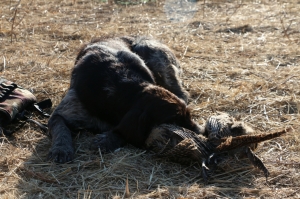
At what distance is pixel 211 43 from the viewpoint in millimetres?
8945

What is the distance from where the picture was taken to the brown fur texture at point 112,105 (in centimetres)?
453

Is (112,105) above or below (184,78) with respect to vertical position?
above

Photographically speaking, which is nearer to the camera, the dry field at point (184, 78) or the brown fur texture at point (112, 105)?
the dry field at point (184, 78)

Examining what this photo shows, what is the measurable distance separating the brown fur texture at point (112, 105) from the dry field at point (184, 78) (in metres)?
0.16

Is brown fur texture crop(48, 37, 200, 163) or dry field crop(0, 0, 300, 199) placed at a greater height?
brown fur texture crop(48, 37, 200, 163)

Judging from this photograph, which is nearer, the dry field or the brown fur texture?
the dry field

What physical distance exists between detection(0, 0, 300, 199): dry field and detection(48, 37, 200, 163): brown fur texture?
0.51 feet

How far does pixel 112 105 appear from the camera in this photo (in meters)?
4.94

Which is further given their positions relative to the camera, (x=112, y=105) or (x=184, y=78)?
(x=184, y=78)

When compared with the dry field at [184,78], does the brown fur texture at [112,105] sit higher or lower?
higher

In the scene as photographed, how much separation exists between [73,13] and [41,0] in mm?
1658

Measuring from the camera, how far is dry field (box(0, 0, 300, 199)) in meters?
4.07

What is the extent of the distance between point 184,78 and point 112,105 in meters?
2.37

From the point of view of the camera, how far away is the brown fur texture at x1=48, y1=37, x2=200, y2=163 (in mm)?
4527
